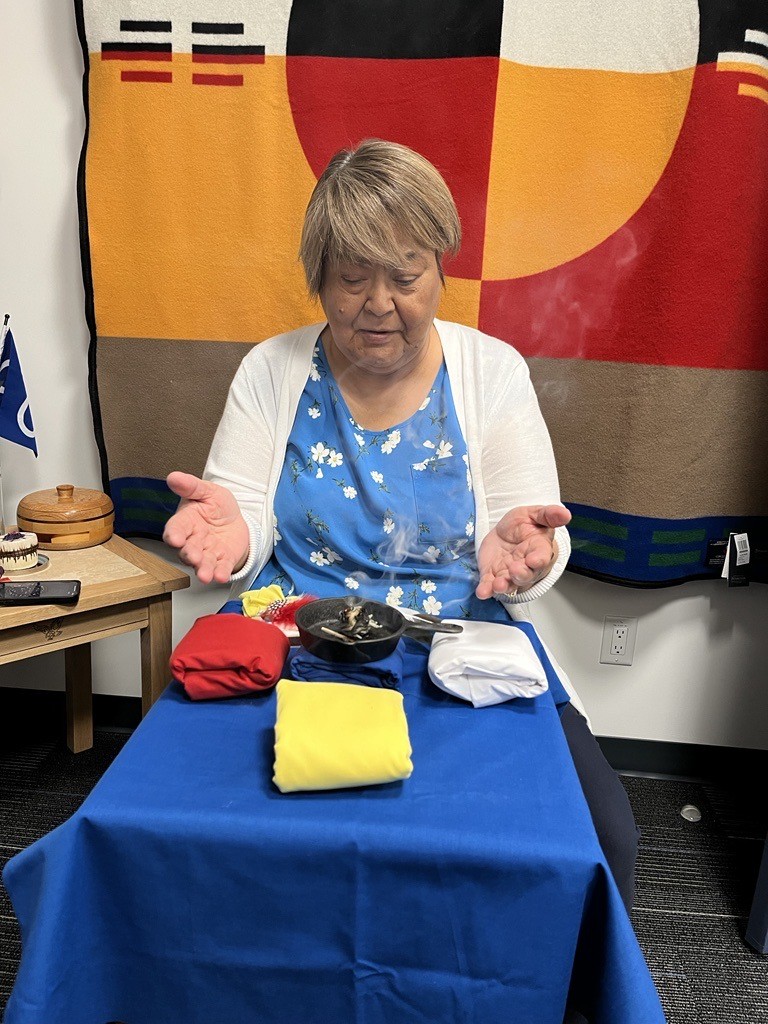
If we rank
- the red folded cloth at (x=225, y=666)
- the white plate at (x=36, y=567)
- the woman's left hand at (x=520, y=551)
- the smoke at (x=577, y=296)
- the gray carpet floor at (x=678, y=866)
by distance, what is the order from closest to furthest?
1. the red folded cloth at (x=225, y=666)
2. the woman's left hand at (x=520, y=551)
3. the gray carpet floor at (x=678, y=866)
4. the white plate at (x=36, y=567)
5. the smoke at (x=577, y=296)

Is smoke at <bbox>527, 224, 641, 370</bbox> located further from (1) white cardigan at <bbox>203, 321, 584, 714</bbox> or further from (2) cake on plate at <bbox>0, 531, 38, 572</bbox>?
(2) cake on plate at <bbox>0, 531, 38, 572</bbox>

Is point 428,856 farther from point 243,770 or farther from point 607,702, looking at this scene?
point 607,702

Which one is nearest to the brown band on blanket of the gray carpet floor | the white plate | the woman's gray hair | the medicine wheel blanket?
the medicine wheel blanket

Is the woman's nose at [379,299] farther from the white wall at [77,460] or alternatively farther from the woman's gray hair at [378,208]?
the white wall at [77,460]

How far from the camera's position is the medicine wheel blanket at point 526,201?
169 cm

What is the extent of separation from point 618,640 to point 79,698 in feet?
4.65

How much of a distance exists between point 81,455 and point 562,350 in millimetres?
1241

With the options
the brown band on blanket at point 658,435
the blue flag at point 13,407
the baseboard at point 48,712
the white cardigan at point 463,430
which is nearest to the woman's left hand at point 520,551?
the white cardigan at point 463,430

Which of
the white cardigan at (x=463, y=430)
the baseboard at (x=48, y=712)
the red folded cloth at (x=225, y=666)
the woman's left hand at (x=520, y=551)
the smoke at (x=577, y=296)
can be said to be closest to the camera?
the red folded cloth at (x=225, y=666)

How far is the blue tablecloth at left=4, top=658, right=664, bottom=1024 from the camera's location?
0.82m

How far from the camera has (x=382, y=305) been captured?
4.30ft

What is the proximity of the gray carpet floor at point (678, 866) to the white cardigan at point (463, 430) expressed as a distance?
1.98 ft

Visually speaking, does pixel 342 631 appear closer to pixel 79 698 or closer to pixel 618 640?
pixel 618 640

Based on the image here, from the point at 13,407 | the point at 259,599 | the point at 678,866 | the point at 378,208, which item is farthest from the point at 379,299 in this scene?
the point at 678,866
